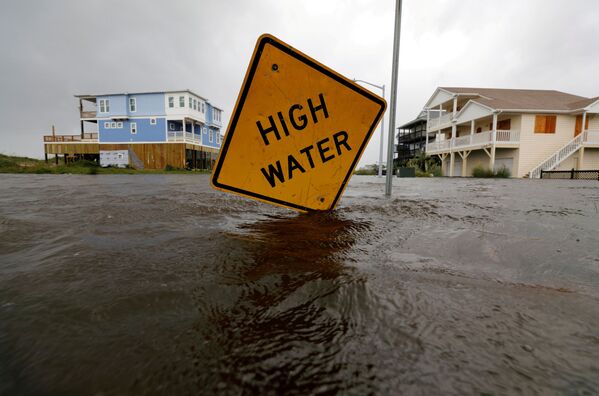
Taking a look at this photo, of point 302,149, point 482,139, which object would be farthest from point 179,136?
point 302,149

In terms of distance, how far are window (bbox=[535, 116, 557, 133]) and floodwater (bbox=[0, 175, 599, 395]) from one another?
24.8 metres

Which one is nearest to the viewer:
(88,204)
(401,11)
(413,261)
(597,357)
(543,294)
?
(597,357)

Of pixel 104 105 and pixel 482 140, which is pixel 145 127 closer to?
pixel 104 105

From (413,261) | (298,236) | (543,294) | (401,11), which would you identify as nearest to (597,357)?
(543,294)

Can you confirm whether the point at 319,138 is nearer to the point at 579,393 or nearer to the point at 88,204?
the point at 579,393

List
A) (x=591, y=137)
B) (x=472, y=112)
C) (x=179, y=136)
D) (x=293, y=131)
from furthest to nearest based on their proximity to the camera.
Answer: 1. (x=179, y=136)
2. (x=472, y=112)
3. (x=591, y=137)
4. (x=293, y=131)

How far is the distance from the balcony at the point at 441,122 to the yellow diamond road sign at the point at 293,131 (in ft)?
93.9

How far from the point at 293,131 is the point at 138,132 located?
1405 inches

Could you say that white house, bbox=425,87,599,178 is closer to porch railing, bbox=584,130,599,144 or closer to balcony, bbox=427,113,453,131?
porch railing, bbox=584,130,599,144

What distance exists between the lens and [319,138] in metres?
2.59

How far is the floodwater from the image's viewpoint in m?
0.75

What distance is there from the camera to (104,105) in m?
32.5

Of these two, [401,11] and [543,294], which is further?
[401,11]

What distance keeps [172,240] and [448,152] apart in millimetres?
28747
